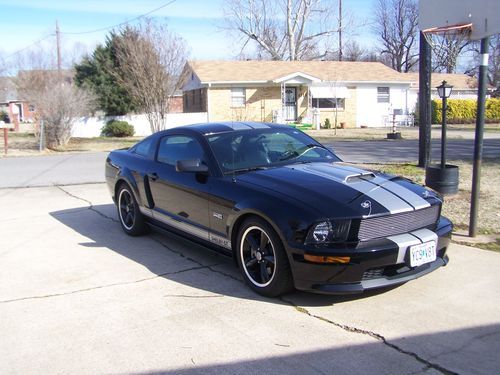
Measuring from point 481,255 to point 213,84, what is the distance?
83.7 ft

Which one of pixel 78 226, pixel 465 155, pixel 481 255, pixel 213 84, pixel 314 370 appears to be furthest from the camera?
pixel 213 84

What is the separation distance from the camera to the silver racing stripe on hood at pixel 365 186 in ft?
13.7

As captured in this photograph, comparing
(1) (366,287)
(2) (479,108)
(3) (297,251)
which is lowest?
(1) (366,287)

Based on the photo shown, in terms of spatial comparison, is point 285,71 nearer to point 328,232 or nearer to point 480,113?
point 480,113

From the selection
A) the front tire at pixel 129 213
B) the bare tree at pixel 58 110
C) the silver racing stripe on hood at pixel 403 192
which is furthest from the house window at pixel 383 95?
the silver racing stripe on hood at pixel 403 192

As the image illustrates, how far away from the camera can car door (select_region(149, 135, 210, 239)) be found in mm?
5156

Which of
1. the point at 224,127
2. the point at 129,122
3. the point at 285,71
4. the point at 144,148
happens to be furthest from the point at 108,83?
the point at 224,127

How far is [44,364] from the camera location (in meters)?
3.39

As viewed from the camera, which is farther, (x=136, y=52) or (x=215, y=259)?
(x=136, y=52)

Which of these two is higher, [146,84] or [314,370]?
[146,84]

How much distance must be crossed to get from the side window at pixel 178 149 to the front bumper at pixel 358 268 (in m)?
1.83

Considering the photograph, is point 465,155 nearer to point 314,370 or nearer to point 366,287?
point 366,287

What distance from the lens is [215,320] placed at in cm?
400

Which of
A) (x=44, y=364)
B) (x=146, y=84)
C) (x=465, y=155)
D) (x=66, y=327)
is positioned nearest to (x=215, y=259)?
(x=66, y=327)
